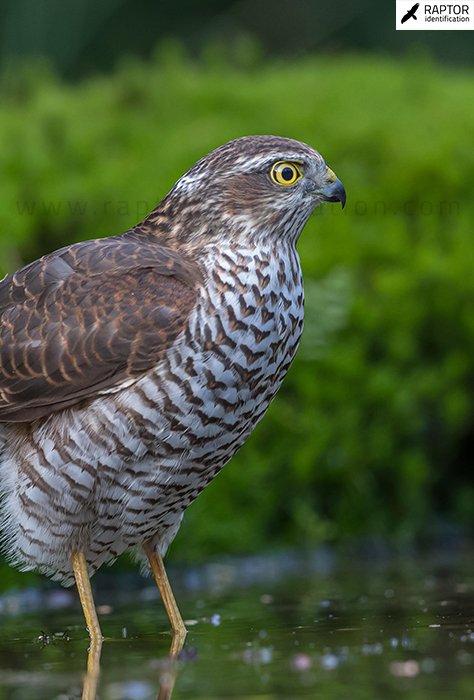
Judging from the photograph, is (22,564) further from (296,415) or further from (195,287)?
(296,415)

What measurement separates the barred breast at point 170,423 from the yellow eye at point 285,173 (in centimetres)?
23

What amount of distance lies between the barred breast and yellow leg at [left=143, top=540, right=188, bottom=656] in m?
0.30

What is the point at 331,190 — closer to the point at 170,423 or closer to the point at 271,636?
the point at 170,423

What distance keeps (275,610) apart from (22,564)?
1.05 m

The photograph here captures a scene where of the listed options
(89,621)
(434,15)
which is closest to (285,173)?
(89,621)

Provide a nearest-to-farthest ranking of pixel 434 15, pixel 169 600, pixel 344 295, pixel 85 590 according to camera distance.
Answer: pixel 85 590
pixel 169 600
pixel 344 295
pixel 434 15

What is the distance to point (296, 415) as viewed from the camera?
17.0ft

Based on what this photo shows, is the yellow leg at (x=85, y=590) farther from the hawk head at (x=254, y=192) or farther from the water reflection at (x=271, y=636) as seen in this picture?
the hawk head at (x=254, y=192)

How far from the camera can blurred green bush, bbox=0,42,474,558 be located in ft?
16.9

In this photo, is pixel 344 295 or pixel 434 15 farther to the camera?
pixel 434 15

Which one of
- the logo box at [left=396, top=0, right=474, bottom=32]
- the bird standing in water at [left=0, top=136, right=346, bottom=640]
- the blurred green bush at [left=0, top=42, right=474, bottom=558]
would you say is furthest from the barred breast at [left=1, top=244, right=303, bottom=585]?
the logo box at [left=396, top=0, right=474, bottom=32]

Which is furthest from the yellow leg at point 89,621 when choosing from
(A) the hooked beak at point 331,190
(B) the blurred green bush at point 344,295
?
(A) the hooked beak at point 331,190

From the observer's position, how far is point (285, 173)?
131 inches

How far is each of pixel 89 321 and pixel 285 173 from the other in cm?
86
